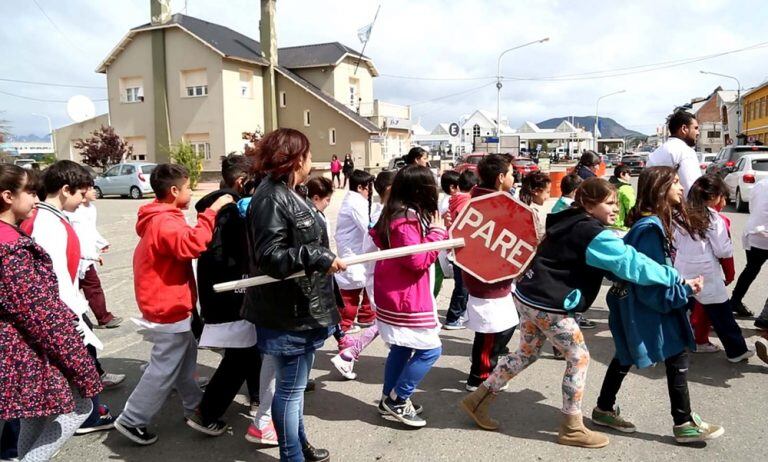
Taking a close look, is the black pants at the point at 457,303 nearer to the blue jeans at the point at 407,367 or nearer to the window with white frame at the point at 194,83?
the blue jeans at the point at 407,367

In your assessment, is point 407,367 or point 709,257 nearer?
point 407,367

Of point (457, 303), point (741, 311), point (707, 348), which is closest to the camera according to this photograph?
point (707, 348)

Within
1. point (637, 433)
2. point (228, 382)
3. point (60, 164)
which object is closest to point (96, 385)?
point (228, 382)

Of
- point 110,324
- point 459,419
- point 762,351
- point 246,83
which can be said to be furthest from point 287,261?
point 246,83

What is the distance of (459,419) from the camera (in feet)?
12.8

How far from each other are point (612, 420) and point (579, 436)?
379 millimetres

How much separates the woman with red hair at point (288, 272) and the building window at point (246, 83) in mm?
31493

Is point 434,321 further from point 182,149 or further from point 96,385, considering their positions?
point 182,149

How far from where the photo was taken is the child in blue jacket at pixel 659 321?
337cm

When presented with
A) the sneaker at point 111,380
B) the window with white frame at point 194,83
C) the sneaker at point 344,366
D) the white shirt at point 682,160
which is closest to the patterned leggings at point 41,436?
the sneaker at point 111,380

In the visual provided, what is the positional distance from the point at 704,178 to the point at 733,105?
253 ft

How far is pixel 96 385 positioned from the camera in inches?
114

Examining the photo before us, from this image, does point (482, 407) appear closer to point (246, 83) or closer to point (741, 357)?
point (741, 357)

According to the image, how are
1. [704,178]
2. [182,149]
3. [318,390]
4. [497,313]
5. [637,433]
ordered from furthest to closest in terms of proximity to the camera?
[182,149], [704,178], [318,390], [497,313], [637,433]
